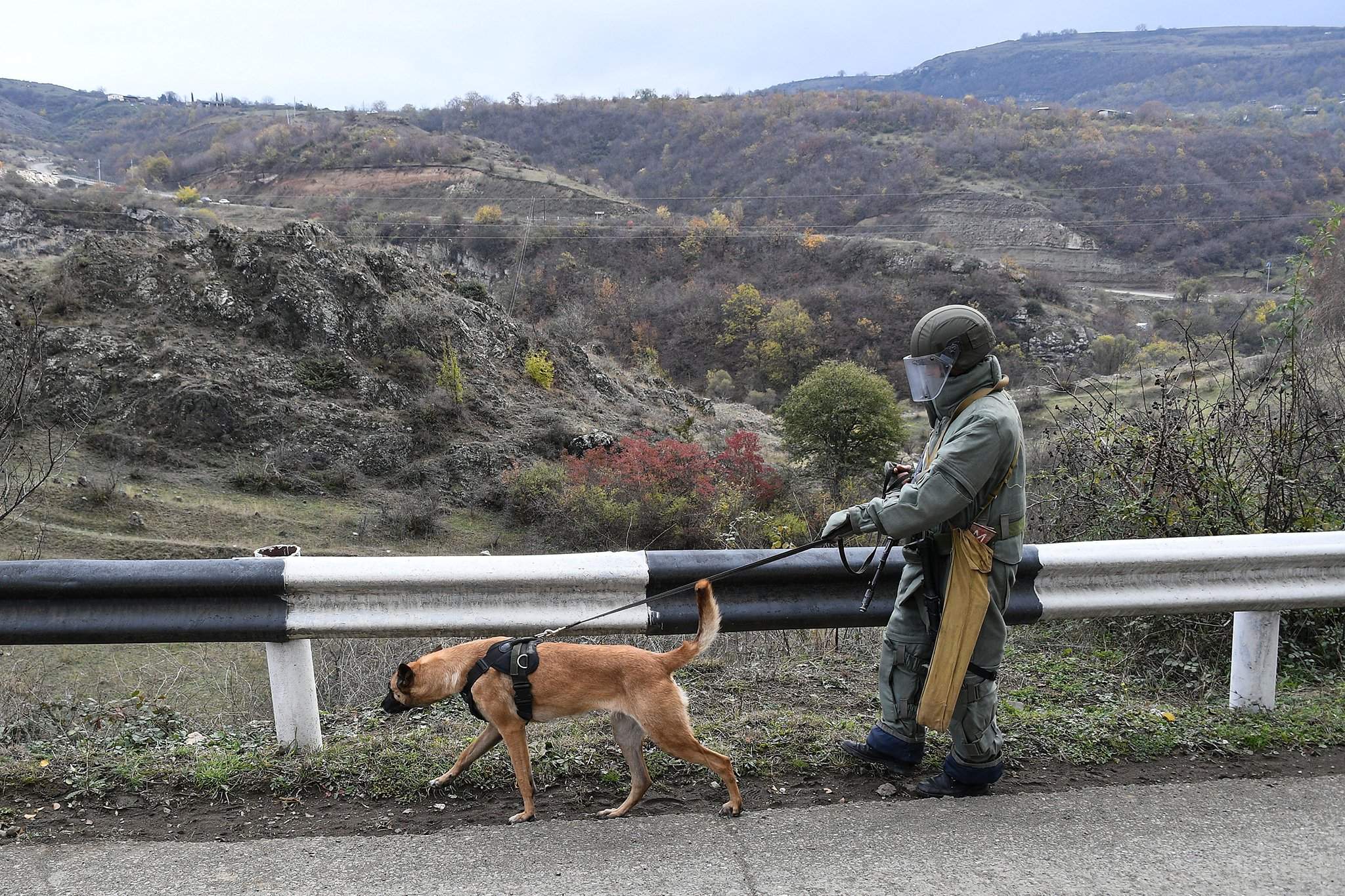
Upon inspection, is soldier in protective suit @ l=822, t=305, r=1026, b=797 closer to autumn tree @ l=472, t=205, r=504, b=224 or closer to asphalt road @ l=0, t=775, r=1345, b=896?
asphalt road @ l=0, t=775, r=1345, b=896

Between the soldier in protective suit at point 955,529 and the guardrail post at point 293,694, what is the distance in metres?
Result: 2.29

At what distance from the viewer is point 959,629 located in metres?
3.64

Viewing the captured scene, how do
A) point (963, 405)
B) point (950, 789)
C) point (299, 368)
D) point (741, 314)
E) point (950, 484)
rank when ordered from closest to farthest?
point (950, 484), point (963, 405), point (950, 789), point (299, 368), point (741, 314)

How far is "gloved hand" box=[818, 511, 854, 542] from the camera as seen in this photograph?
3664 mm

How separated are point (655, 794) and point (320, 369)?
30152mm

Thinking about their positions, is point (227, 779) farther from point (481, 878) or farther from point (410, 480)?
point (410, 480)

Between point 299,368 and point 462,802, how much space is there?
29.8m

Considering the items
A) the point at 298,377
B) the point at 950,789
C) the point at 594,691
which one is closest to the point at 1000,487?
the point at 950,789

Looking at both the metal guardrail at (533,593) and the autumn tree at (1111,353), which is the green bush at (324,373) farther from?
the autumn tree at (1111,353)

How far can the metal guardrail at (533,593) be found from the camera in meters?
4.02

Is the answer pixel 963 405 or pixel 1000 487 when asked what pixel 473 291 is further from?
pixel 1000 487

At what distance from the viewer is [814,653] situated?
5.89m

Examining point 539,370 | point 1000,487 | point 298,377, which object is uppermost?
point 1000,487

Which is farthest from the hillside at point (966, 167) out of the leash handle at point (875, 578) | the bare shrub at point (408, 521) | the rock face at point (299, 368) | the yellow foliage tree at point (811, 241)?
the leash handle at point (875, 578)
